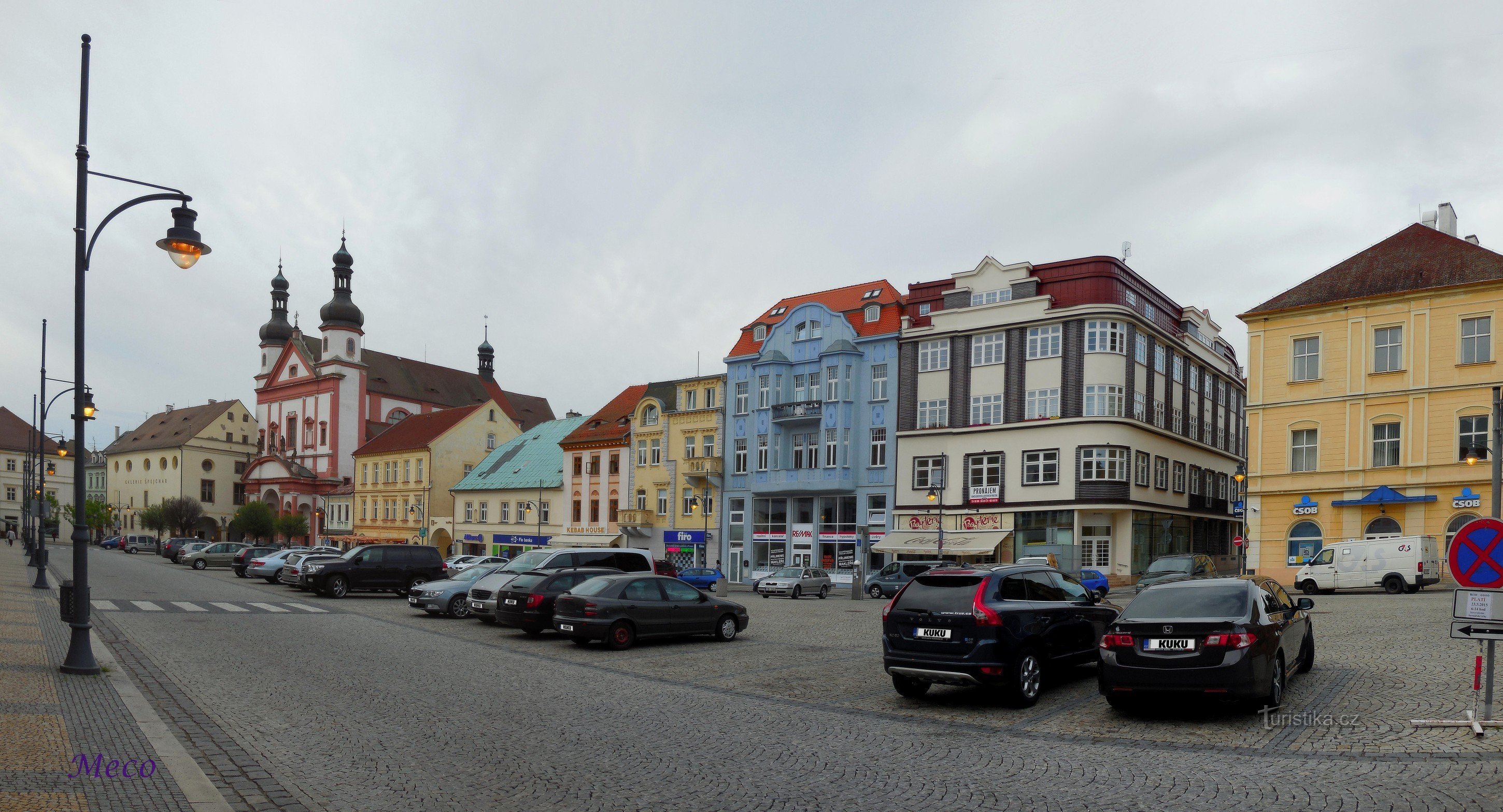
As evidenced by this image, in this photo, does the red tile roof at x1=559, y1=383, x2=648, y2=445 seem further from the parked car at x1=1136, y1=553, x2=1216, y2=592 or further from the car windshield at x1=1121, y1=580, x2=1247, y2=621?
the car windshield at x1=1121, y1=580, x2=1247, y2=621

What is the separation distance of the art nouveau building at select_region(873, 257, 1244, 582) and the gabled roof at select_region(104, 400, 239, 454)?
93.3 metres

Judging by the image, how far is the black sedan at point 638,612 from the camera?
1884 centimetres

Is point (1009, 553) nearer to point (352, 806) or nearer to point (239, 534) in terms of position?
point (352, 806)

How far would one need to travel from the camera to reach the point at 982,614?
479 inches

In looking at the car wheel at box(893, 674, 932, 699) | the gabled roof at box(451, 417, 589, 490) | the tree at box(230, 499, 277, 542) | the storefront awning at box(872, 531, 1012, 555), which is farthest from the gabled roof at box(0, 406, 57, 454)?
the car wheel at box(893, 674, 932, 699)

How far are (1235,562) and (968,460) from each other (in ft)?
70.3

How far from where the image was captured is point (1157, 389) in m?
51.3

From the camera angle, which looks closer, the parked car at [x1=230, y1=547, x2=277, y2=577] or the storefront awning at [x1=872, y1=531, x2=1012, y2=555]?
the parked car at [x1=230, y1=547, x2=277, y2=577]

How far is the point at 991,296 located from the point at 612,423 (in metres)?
27.5

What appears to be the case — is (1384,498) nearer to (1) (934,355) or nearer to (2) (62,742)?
(1) (934,355)

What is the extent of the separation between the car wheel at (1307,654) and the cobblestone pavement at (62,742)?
13.0 metres

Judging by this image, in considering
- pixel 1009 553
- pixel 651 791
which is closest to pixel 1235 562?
pixel 1009 553

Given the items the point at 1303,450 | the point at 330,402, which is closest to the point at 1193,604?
the point at 1303,450

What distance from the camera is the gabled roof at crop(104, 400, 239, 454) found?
11688 centimetres
